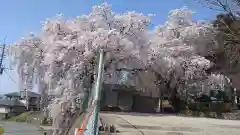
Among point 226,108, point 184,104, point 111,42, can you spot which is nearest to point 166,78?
point 184,104

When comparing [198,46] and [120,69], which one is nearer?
[120,69]

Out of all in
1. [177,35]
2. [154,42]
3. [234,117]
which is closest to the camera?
[234,117]

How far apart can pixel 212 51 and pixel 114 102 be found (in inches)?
378

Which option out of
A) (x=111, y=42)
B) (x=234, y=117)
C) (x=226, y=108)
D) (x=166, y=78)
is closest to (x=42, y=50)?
(x=111, y=42)

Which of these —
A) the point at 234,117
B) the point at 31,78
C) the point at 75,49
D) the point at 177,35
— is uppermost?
the point at 177,35

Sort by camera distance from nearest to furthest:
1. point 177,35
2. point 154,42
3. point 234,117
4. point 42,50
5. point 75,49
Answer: point 75,49 < point 42,50 < point 234,117 < point 154,42 < point 177,35

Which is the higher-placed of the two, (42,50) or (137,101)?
(42,50)

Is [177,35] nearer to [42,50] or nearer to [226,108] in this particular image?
[226,108]

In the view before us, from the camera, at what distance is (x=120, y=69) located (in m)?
22.3

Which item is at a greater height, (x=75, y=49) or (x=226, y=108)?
(x=75, y=49)

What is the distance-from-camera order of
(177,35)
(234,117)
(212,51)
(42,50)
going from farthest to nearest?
(177,35)
(212,51)
(234,117)
(42,50)

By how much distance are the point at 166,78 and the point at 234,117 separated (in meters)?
6.96

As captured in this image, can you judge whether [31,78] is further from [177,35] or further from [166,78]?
[177,35]

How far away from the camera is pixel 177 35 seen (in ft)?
104
